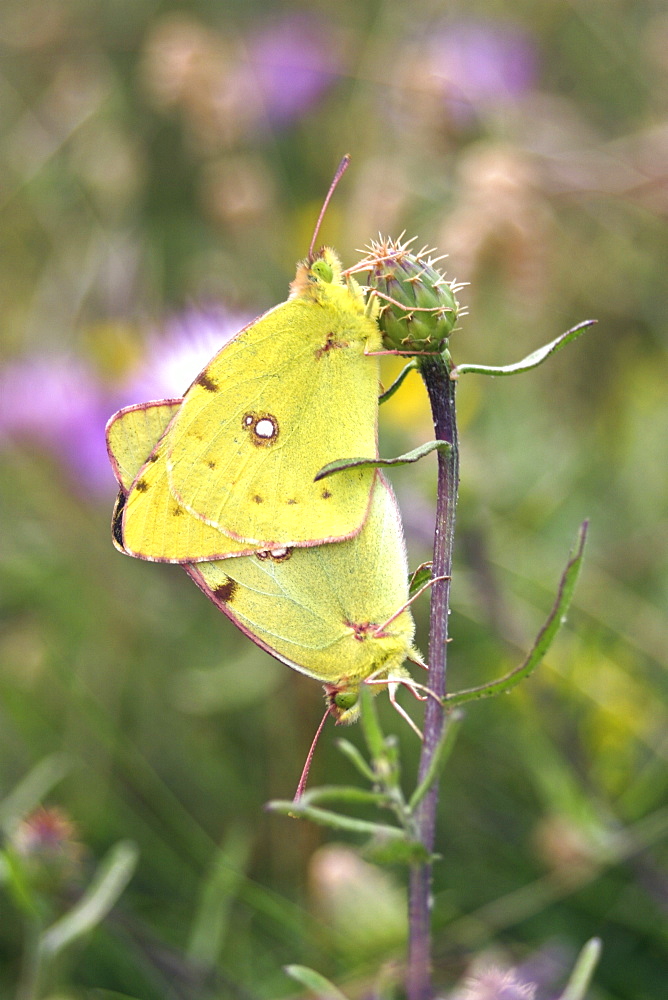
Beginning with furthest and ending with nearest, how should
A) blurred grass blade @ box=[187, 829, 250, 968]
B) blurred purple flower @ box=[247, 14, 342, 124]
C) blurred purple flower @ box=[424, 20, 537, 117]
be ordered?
blurred purple flower @ box=[247, 14, 342, 124], blurred purple flower @ box=[424, 20, 537, 117], blurred grass blade @ box=[187, 829, 250, 968]

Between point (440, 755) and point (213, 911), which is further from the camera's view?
point (213, 911)

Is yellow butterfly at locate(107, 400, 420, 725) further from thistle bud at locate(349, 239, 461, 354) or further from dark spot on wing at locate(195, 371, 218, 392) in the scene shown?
thistle bud at locate(349, 239, 461, 354)

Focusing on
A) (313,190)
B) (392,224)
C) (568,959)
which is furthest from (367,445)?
(313,190)

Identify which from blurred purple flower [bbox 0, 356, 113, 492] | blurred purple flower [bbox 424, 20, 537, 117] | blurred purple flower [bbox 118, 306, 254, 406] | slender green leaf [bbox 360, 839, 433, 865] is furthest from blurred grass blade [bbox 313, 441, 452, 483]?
blurred purple flower [bbox 424, 20, 537, 117]

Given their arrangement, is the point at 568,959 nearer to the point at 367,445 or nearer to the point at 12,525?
the point at 367,445

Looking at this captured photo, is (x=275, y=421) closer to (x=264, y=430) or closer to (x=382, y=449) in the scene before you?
(x=264, y=430)

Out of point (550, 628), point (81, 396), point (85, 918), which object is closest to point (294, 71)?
point (81, 396)

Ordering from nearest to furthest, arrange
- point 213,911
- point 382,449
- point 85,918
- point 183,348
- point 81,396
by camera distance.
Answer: point 85,918
point 213,911
point 183,348
point 382,449
point 81,396

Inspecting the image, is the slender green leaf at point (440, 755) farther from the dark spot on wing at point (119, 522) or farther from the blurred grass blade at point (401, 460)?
the dark spot on wing at point (119, 522)
